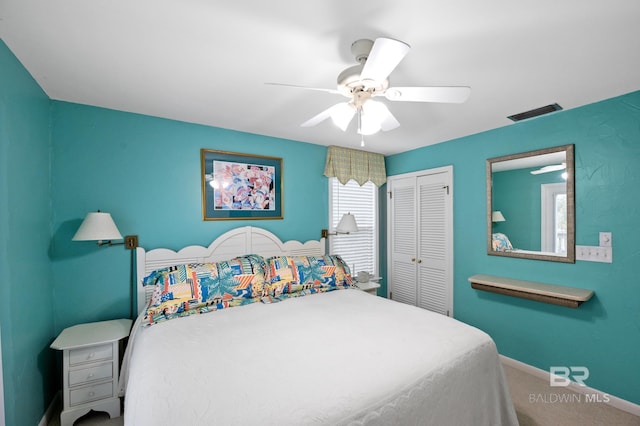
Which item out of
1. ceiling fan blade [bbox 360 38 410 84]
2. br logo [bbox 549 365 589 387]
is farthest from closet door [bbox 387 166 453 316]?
ceiling fan blade [bbox 360 38 410 84]

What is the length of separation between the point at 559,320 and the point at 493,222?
1.05 metres

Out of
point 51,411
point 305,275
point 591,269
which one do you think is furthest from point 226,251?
point 591,269

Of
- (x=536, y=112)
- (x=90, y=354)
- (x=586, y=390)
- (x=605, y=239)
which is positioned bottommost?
(x=586, y=390)

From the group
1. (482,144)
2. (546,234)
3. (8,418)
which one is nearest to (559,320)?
(546,234)

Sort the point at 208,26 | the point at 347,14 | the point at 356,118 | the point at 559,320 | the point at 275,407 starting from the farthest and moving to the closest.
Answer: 1. the point at 356,118
2. the point at 559,320
3. the point at 208,26
4. the point at 347,14
5. the point at 275,407

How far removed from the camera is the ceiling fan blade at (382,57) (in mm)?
1133

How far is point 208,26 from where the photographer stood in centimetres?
142

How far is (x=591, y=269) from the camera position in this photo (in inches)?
93.6

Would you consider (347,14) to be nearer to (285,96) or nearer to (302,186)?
(285,96)

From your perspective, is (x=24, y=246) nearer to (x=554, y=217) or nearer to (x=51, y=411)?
(x=51, y=411)

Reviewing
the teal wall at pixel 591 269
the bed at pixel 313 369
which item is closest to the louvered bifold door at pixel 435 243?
the teal wall at pixel 591 269

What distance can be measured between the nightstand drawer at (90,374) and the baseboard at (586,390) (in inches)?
142

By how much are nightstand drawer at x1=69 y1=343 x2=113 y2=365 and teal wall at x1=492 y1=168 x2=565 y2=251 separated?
370 centimetres

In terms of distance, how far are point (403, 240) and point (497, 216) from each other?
1.29 meters
